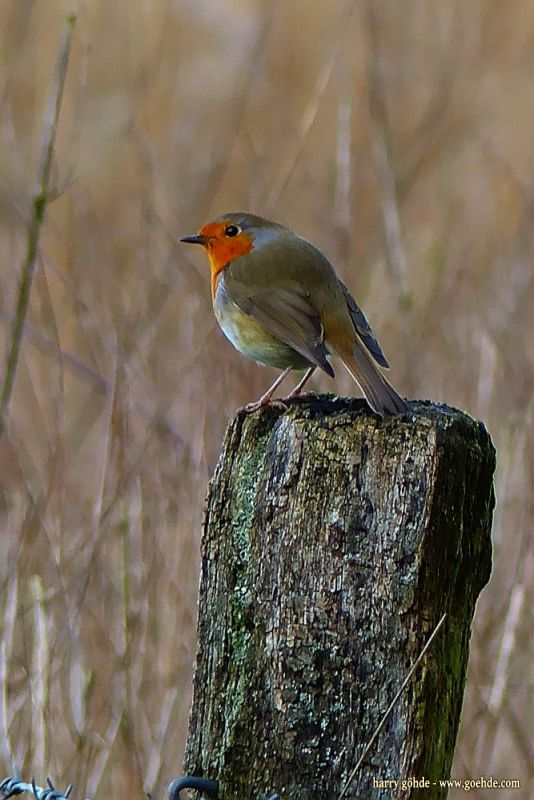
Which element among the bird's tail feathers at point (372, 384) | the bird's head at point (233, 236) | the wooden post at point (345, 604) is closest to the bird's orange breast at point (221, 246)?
the bird's head at point (233, 236)

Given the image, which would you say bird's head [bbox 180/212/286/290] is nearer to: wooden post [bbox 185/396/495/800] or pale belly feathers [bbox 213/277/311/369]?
pale belly feathers [bbox 213/277/311/369]

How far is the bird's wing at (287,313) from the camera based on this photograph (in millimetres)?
2852

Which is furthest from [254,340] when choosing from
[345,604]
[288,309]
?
[345,604]

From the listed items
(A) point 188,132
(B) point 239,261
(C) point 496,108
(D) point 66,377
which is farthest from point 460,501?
(C) point 496,108

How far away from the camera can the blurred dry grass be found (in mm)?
3166

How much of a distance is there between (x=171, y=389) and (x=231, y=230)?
32.2 inches

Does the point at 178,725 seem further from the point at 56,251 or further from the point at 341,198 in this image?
the point at 56,251

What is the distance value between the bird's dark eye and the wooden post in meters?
1.59

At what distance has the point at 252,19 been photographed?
744 centimetres

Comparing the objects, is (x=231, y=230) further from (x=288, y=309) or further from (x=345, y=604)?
(x=345, y=604)

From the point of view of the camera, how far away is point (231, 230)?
3.38 metres

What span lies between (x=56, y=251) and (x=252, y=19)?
7.01ft

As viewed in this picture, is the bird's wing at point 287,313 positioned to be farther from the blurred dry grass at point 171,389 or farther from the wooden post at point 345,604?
the wooden post at point 345,604

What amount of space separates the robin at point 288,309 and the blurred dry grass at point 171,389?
13.4 inches
